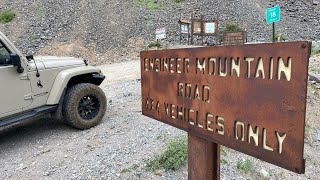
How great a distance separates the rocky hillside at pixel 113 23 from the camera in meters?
17.4

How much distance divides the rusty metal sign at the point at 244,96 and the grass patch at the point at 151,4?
69.3 feet

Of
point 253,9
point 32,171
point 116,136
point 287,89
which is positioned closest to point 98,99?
point 116,136

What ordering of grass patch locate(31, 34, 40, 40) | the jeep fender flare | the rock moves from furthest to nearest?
grass patch locate(31, 34, 40, 40) < the jeep fender flare < the rock

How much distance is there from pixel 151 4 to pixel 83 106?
1870cm

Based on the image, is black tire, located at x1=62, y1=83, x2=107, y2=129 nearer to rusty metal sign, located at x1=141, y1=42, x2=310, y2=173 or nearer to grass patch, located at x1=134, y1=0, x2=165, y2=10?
rusty metal sign, located at x1=141, y1=42, x2=310, y2=173

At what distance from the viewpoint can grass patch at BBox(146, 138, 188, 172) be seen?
387 cm

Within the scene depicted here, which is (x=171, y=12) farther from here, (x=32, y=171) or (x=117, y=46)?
(x=32, y=171)

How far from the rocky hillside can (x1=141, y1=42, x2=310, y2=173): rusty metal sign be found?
1435cm

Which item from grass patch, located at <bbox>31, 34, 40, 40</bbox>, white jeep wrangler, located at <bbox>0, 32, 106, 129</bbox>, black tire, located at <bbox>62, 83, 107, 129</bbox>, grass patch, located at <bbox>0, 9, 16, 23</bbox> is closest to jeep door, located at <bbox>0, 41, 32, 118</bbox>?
white jeep wrangler, located at <bbox>0, 32, 106, 129</bbox>

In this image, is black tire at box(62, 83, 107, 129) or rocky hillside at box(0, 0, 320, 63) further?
rocky hillside at box(0, 0, 320, 63)

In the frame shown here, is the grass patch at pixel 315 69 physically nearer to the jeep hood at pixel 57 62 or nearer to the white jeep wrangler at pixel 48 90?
the white jeep wrangler at pixel 48 90

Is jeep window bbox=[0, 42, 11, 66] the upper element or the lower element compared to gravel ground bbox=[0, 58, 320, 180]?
upper

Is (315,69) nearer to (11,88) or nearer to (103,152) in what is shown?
(103,152)

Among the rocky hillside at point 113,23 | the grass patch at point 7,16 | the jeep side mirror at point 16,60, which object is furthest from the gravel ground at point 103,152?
the grass patch at point 7,16
